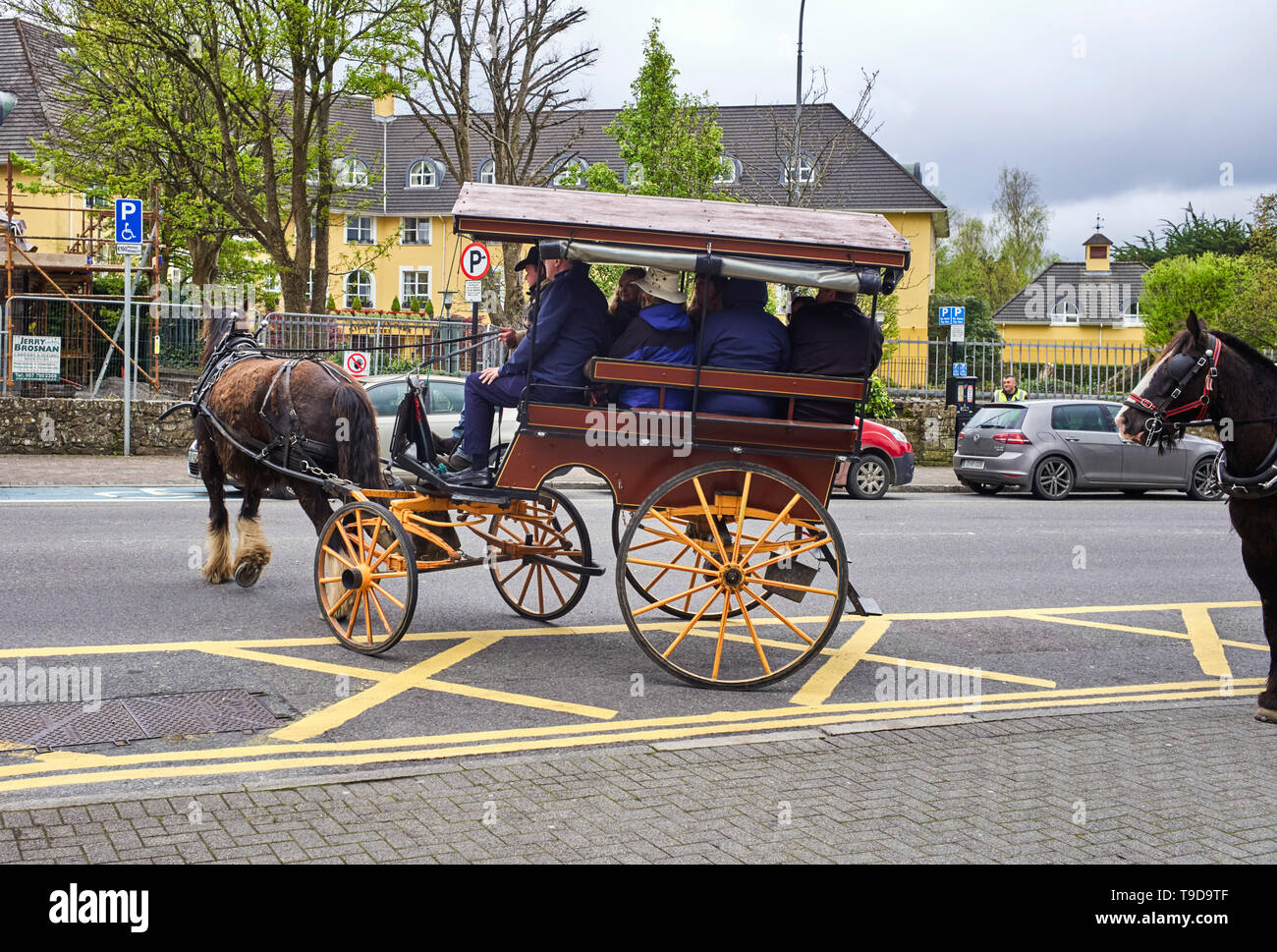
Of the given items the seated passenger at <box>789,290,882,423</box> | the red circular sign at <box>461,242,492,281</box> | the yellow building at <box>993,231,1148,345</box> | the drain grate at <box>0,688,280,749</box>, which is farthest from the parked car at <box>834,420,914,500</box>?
the yellow building at <box>993,231,1148,345</box>

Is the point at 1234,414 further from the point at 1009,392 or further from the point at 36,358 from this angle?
the point at 1009,392

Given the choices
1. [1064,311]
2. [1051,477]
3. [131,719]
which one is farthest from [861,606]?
[1064,311]

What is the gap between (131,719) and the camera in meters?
5.73

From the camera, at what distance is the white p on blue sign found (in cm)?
1766

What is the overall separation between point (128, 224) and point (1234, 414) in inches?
612

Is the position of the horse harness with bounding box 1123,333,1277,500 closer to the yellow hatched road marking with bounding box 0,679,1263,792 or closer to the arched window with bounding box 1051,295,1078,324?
the yellow hatched road marking with bounding box 0,679,1263,792

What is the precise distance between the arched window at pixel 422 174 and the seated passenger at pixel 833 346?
5007 cm

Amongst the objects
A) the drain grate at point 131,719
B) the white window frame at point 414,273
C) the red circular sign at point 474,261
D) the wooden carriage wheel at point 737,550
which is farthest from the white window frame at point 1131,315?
the drain grate at point 131,719

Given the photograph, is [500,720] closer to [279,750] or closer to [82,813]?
[279,750]

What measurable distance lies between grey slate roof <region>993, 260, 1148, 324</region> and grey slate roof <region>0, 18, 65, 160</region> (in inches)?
1771

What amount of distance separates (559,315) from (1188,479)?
640 inches

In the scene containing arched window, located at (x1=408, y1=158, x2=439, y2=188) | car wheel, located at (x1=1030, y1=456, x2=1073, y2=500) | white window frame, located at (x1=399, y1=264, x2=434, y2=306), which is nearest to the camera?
car wheel, located at (x1=1030, y1=456, x2=1073, y2=500)

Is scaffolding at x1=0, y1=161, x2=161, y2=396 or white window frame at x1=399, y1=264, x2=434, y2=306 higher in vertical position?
white window frame at x1=399, y1=264, x2=434, y2=306
